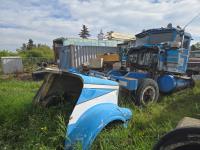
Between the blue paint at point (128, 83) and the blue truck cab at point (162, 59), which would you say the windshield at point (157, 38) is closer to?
the blue truck cab at point (162, 59)

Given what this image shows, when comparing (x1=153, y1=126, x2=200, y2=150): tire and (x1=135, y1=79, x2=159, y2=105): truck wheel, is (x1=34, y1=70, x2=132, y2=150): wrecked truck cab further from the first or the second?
(x1=135, y1=79, x2=159, y2=105): truck wheel

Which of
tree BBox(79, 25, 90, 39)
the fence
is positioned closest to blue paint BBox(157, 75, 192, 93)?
the fence

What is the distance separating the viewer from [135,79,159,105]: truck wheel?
6316mm

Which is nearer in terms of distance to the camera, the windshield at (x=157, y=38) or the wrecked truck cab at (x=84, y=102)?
the wrecked truck cab at (x=84, y=102)

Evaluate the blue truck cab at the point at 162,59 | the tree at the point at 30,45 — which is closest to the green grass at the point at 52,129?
the blue truck cab at the point at 162,59

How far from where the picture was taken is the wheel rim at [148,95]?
6525 millimetres

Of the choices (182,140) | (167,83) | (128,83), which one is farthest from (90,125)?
(167,83)

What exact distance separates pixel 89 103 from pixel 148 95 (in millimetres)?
3523

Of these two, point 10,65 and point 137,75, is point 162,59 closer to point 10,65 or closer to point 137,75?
point 137,75

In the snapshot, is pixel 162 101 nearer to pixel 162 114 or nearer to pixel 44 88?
pixel 162 114

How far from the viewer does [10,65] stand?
2188 centimetres

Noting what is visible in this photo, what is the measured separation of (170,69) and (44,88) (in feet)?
15.9

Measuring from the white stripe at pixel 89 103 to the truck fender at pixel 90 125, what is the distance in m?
0.05

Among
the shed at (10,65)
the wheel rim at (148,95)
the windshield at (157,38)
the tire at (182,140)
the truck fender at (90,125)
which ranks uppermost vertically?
the windshield at (157,38)
